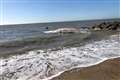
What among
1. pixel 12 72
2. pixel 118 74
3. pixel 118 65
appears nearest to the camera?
pixel 118 74

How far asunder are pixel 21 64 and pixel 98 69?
308cm

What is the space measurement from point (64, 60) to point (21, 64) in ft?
6.07

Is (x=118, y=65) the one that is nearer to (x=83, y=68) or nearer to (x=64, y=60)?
(x=83, y=68)

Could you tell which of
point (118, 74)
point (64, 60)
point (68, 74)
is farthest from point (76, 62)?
point (118, 74)

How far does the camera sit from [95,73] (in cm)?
523

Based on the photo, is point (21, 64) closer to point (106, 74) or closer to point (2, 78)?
point (2, 78)

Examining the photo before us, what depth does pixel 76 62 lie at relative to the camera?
264 inches

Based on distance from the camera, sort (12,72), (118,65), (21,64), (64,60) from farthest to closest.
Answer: (64,60) → (21,64) → (118,65) → (12,72)

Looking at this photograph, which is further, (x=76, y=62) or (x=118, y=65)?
(x=76, y=62)

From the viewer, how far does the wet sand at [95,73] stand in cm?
485

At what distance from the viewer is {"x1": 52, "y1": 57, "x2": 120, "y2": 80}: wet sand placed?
485 centimetres

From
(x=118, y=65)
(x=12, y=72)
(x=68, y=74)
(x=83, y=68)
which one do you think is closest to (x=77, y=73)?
(x=68, y=74)

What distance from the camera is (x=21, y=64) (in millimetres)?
6582

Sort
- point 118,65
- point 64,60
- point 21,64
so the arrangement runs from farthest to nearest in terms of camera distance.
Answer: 1. point 64,60
2. point 21,64
3. point 118,65
